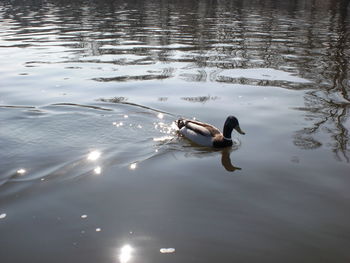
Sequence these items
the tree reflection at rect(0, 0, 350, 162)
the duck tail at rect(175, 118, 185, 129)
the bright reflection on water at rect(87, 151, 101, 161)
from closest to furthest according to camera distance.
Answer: the bright reflection on water at rect(87, 151, 101, 161) < the duck tail at rect(175, 118, 185, 129) < the tree reflection at rect(0, 0, 350, 162)

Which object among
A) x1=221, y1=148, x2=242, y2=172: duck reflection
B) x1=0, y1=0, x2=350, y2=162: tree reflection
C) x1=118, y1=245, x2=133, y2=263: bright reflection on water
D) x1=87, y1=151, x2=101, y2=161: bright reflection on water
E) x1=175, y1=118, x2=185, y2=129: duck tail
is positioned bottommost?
x1=221, y1=148, x2=242, y2=172: duck reflection

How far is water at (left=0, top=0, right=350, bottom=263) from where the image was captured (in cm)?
555

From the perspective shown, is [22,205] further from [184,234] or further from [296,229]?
[296,229]

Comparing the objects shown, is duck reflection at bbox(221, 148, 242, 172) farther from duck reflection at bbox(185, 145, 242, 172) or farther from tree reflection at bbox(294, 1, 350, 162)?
tree reflection at bbox(294, 1, 350, 162)

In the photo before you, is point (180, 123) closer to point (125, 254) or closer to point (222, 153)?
point (222, 153)

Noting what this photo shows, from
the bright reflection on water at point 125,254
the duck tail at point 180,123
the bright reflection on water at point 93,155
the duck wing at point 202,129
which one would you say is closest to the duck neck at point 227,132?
the duck wing at point 202,129

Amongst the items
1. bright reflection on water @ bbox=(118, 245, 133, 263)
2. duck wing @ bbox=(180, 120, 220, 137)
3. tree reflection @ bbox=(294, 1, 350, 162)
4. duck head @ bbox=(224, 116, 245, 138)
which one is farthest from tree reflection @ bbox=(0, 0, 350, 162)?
bright reflection on water @ bbox=(118, 245, 133, 263)

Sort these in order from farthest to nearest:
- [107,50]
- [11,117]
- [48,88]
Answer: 1. [107,50]
2. [48,88]
3. [11,117]

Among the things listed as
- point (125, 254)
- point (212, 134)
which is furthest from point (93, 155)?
point (125, 254)

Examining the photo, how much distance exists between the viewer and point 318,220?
19.8ft

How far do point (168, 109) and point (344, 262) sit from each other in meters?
6.39

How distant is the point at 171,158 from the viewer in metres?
8.09

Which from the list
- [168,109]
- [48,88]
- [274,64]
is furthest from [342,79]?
[48,88]

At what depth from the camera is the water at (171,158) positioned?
5.55 meters
